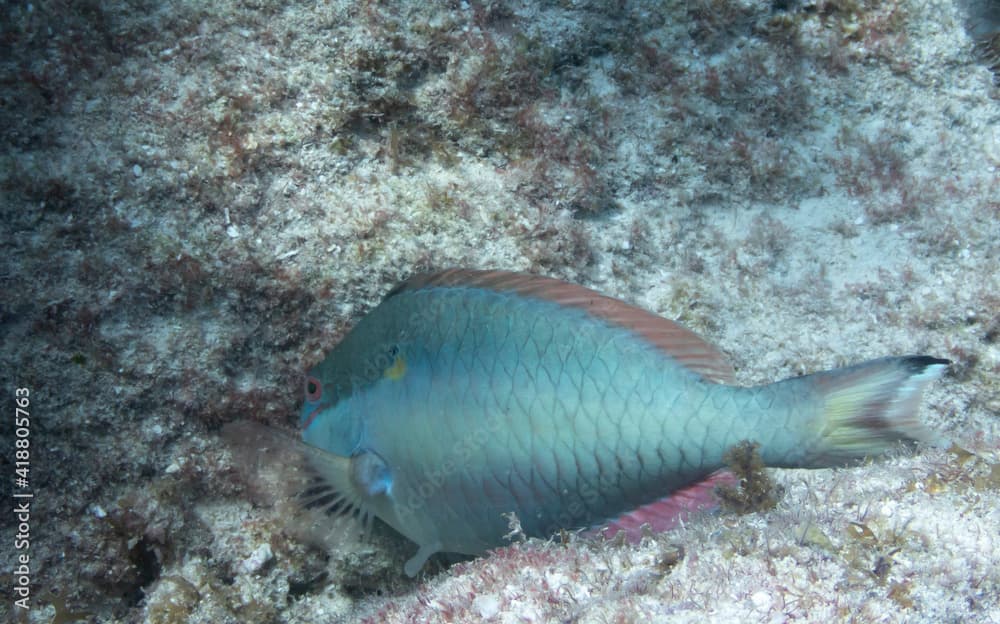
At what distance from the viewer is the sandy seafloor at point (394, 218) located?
A: 2.23 m

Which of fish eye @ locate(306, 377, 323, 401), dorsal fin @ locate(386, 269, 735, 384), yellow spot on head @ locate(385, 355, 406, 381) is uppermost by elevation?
dorsal fin @ locate(386, 269, 735, 384)

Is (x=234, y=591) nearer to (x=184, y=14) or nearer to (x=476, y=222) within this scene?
(x=476, y=222)

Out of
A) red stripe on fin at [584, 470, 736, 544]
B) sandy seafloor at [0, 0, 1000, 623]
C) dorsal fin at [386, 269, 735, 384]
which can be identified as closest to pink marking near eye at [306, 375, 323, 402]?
sandy seafloor at [0, 0, 1000, 623]

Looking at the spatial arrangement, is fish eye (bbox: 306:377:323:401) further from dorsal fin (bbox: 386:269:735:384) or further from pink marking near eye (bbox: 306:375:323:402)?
dorsal fin (bbox: 386:269:735:384)

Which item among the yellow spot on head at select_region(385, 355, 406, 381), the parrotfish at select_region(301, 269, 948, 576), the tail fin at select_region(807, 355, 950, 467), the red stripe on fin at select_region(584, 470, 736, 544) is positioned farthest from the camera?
the yellow spot on head at select_region(385, 355, 406, 381)

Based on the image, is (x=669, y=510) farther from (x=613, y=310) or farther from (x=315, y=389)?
(x=315, y=389)

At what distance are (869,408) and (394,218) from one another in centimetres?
183

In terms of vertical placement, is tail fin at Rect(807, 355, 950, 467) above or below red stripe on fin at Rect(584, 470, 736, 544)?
above

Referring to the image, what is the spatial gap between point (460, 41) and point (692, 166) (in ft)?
4.22

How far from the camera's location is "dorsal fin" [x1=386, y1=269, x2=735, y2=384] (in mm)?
1885

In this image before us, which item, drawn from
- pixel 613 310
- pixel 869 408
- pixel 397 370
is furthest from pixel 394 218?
pixel 869 408

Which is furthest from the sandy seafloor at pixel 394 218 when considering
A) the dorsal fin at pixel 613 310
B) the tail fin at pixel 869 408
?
the dorsal fin at pixel 613 310

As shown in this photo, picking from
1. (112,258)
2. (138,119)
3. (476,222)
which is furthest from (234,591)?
(138,119)

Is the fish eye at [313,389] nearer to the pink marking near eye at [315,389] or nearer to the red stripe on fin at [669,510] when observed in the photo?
the pink marking near eye at [315,389]
